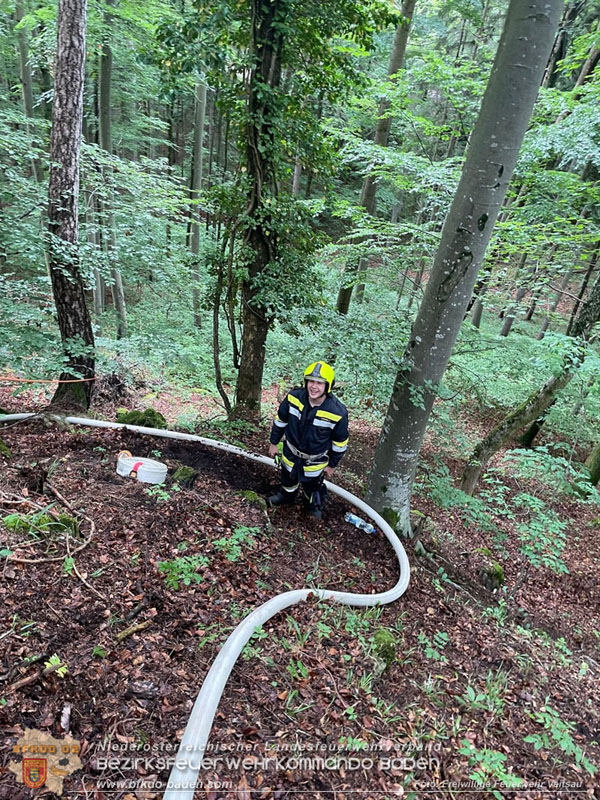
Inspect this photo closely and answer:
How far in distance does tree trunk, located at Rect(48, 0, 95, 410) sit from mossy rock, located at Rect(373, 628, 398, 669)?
14.7ft

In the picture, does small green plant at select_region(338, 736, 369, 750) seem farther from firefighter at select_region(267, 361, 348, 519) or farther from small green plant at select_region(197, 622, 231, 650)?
firefighter at select_region(267, 361, 348, 519)

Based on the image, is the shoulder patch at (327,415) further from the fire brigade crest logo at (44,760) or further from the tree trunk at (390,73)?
the tree trunk at (390,73)

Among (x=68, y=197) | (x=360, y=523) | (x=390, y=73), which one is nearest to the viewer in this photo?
(x=360, y=523)

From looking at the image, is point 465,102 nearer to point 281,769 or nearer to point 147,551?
point 147,551

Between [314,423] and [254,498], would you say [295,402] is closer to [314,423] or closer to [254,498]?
[314,423]

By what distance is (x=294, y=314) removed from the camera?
4.87 meters

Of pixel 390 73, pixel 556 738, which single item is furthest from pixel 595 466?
pixel 390 73

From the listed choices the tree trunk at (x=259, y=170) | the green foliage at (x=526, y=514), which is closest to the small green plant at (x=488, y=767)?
the green foliage at (x=526, y=514)

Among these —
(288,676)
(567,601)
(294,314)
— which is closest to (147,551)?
(288,676)

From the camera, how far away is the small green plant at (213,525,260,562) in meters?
3.23

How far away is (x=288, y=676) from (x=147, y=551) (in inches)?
53.0

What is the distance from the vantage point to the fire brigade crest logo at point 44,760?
5.17 feet

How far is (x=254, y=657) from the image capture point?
2465 mm

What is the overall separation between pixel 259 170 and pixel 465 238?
9.50 ft
